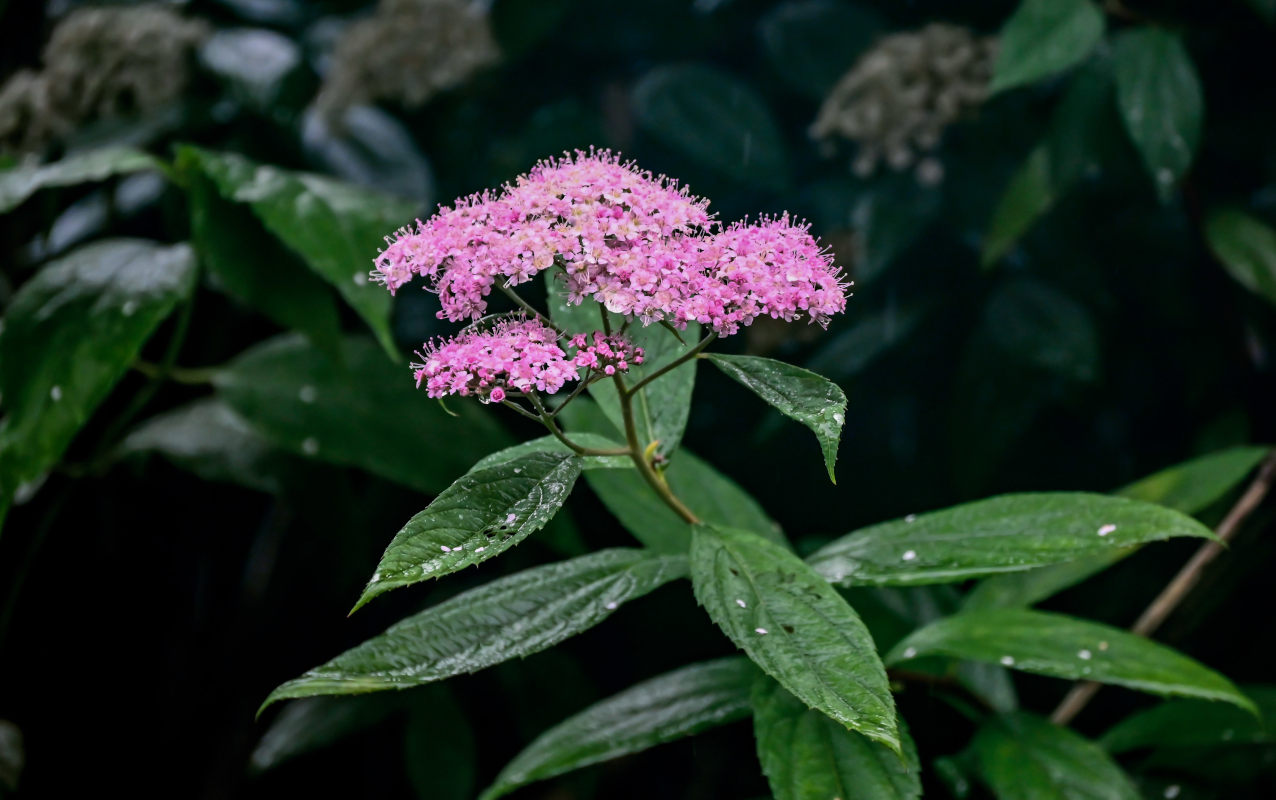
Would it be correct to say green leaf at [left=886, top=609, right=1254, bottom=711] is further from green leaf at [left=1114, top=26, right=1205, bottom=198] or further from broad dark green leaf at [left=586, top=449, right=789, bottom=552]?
green leaf at [left=1114, top=26, right=1205, bottom=198]

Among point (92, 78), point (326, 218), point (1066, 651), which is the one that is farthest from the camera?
point (92, 78)

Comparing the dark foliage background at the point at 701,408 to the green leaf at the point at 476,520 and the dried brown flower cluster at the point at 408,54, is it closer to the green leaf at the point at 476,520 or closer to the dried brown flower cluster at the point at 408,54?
the dried brown flower cluster at the point at 408,54

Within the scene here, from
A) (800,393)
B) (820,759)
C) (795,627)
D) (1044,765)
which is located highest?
(800,393)

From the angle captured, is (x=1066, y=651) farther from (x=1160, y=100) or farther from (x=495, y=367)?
(x=1160, y=100)

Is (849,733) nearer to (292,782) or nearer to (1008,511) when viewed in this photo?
(1008,511)

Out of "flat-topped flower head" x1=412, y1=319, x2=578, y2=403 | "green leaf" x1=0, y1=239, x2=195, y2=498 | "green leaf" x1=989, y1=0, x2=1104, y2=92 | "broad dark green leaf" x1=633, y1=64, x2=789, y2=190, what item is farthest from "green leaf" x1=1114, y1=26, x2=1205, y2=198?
"green leaf" x1=0, y1=239, x2=195, y2=498

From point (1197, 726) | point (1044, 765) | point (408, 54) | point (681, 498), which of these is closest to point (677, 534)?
point (681, 498)
